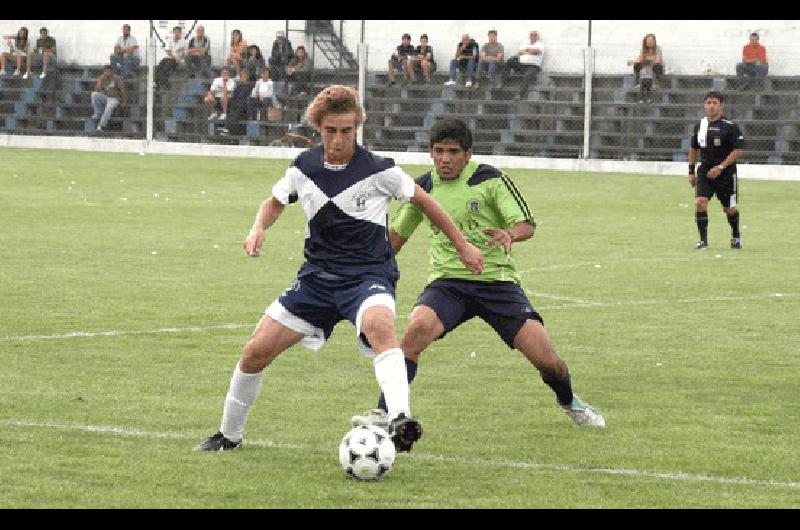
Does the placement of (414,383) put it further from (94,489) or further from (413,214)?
(94,489)

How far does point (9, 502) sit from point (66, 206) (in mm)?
19482

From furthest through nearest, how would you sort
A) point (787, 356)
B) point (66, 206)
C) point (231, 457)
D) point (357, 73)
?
1. point (357, 73)
2. point (66, 206)
3. point (787, 356)
4. point (231, 457)

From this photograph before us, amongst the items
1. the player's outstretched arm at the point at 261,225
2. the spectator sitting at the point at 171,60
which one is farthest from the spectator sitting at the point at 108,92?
the player's outstretched arm at the point at 261,225

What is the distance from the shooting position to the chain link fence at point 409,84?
35.3 meters

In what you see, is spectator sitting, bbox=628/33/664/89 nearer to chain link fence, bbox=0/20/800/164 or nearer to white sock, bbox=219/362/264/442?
chain link fence, bbox=0/20/800/164

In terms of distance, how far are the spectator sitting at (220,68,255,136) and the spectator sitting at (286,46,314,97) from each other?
0.92 meters

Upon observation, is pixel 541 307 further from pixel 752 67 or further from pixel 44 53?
pixel 44 53

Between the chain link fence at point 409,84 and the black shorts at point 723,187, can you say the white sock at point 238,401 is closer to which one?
the black shorts at point 723,187

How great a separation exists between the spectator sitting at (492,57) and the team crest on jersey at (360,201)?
96.5 ft

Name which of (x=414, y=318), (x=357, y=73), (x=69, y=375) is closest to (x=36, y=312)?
(x=69, y=375)

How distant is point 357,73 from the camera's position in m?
39.0

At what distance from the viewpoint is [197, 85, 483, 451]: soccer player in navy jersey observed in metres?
7.91

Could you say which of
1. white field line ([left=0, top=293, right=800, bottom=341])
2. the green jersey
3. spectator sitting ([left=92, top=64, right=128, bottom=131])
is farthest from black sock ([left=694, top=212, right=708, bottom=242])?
spectator sitting ([left=92, top=64, right=128, bottom=131])

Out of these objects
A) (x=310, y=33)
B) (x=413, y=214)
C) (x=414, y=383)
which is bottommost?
(x=414, y=383)
